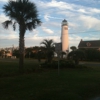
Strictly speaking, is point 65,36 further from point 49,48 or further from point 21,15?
point 21,15

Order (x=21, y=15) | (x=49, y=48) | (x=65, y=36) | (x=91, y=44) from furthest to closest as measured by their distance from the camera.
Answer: (x=91, y=44) → (x=65, y=36) → (x=49, y=48) → (x=21, y=15)

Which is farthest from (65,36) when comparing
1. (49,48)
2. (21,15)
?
(21,15)

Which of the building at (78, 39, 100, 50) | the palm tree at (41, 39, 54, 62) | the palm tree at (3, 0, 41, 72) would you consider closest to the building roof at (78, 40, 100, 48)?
the building at (78, 39, 100, 50)

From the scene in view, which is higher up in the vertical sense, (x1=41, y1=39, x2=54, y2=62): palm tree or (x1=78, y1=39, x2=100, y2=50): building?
(x1=78, y1=39, x2=100, y2=50): building

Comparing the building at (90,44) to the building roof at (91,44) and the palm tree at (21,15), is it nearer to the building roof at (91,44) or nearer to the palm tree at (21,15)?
the building roof at (91,44)

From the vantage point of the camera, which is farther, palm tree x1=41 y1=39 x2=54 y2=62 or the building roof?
the building roof

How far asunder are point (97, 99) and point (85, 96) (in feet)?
3.10

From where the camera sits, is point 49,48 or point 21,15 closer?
point 21,15

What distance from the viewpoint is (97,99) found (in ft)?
35.1

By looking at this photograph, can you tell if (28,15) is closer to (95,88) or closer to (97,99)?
(95,88)

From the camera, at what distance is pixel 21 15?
23.9m

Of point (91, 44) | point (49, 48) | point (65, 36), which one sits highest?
point (65, 36)

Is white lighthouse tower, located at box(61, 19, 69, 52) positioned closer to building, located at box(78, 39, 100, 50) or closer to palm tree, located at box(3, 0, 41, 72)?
building, located at box(78, 39, 100, 50)

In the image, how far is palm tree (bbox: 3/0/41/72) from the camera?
2383 cm
